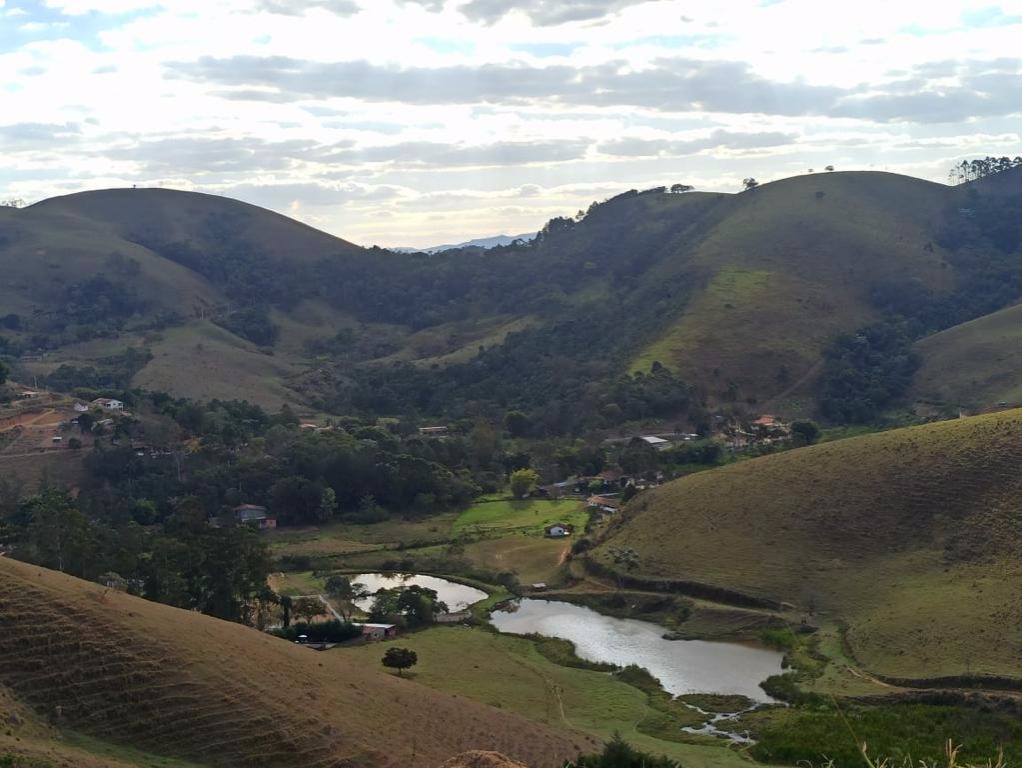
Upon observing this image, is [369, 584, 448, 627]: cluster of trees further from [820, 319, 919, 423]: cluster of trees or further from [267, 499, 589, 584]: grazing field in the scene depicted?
[820, 319, 919, 423]: cluster of trees

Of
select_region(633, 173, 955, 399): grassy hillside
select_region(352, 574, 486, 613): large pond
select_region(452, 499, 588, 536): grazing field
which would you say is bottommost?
select_region(352, 574, 486, 613): large pond

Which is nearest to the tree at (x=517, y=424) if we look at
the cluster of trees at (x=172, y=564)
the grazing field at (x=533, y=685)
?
the cluster of trees at (x=172, y=564)

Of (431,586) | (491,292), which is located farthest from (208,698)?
(491,292)

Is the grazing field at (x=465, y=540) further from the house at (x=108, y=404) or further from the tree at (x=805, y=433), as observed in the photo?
the house at (x=108, y=404)

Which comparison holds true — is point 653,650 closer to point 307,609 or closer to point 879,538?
point 879,538

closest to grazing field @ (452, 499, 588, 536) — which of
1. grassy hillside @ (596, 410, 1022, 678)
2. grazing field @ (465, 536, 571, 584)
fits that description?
grazing field @ (465, 536, 571, 584)

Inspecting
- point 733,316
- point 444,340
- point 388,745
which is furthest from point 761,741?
point 444,340
